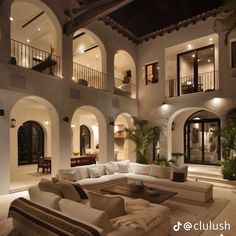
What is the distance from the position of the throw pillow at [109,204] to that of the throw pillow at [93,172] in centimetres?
376

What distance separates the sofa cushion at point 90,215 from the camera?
9.23ft

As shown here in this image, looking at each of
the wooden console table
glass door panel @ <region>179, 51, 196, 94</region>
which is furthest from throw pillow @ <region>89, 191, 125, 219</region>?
glass door panel @ <region>179, 51, 196, 94</region>

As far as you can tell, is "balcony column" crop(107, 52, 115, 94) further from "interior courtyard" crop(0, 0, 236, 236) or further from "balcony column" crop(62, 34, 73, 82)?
"balcony column" crop(62, 34, 73, 82)

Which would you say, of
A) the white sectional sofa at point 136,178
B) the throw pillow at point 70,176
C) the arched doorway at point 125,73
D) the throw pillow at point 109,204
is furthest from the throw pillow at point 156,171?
the arched doorway at point 125,73

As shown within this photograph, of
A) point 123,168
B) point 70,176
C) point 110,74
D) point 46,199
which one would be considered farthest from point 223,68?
point 46,199

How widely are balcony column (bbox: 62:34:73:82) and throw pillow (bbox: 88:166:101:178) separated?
3.68m

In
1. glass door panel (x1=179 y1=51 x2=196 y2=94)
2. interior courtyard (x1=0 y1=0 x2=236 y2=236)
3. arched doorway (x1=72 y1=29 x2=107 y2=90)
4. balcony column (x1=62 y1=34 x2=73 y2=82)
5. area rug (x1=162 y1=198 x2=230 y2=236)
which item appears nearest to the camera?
area rug (x1=162 y1=198 x2=230 y2=236)

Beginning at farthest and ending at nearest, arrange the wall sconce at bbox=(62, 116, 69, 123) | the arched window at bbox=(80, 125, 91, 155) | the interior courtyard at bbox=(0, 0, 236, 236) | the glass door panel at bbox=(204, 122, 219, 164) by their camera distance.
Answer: the arched window at bbox=(80, 125, 91, 155), the glass door panel at bbox=(204, 122, 219, 164), the wall sconce at bbox=(62, 116, 69, 123), the interior courtyard at bbox=(0, 0, 236, 236)

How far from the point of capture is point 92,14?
8.02 meters

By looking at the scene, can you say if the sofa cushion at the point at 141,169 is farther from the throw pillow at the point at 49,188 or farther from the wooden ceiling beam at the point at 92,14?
the wooden ceiling beam at the point at 92,14

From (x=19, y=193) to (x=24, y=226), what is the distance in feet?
13.3

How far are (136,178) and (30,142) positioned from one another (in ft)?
27.7

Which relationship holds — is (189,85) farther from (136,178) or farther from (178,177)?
(136,178)

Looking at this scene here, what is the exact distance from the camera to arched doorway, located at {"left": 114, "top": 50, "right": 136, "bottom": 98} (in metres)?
12.4
